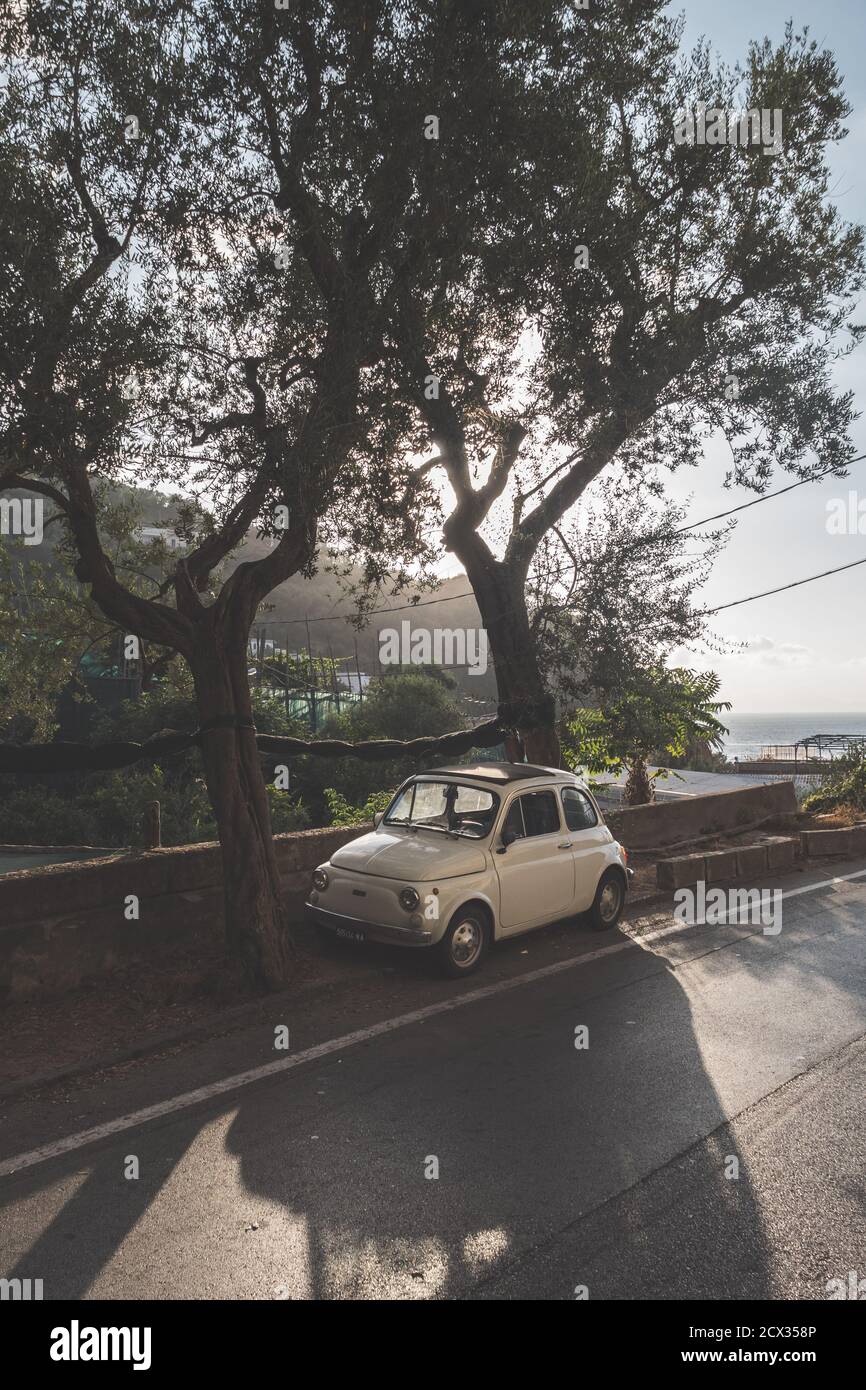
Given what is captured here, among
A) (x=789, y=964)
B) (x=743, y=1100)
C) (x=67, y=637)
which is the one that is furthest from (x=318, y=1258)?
(x=67, y=637)

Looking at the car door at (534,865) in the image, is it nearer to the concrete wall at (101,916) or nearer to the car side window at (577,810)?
the car side window at (577,810)

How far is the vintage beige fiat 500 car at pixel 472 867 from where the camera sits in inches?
324

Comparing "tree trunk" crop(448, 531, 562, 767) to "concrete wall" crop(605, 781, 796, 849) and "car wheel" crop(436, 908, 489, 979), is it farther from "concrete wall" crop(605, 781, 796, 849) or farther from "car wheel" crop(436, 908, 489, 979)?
"car wheel" crop(436, 908, 489, 979)

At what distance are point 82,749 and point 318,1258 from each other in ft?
18.7

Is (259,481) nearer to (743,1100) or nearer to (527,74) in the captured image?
(527,74)

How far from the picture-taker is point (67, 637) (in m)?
15.4

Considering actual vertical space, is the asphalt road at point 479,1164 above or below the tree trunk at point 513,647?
below

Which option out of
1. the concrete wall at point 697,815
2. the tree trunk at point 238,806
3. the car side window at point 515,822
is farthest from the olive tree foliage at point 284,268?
the concrete wall at point 697,815

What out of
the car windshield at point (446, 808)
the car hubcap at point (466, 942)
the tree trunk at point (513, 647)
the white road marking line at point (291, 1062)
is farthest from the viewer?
the tree trunk at point (513, 647)

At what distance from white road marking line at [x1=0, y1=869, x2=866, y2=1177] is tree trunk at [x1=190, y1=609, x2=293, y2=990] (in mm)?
1229

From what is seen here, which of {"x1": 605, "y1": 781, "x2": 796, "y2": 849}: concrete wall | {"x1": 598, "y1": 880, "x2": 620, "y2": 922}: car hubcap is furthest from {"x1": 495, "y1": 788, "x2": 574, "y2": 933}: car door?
{"x1": 605, "y1": 781, "x2": 796, "y2": 849}: concrete wall

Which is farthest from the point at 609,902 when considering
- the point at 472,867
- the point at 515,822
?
the point at 472,867

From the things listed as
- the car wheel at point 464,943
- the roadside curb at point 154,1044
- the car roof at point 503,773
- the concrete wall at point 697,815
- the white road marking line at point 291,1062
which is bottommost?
the white road marking line at point 291,1062

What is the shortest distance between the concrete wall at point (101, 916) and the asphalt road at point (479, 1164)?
5.15ft
